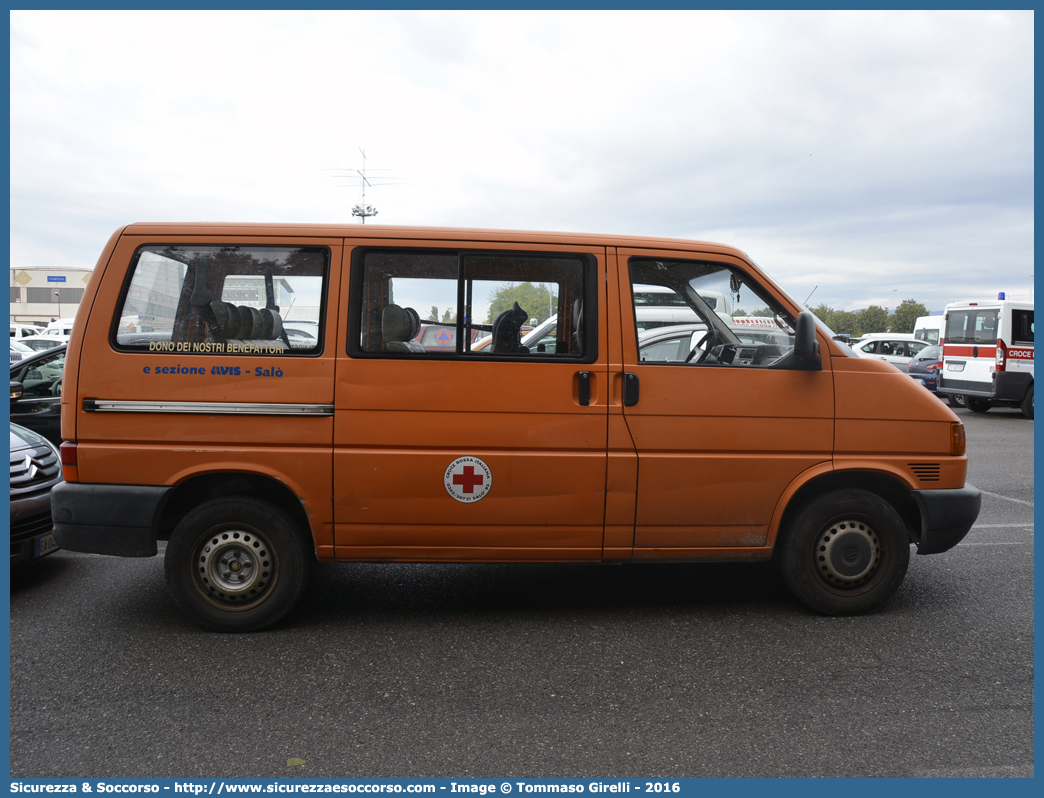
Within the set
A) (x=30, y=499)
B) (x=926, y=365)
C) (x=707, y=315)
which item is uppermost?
(x=926, y=365)

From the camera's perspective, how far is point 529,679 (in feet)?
11.2

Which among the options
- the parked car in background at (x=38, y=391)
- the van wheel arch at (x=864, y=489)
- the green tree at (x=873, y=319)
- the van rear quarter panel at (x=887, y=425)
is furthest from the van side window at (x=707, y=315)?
the green tree at (x=873, y=319)

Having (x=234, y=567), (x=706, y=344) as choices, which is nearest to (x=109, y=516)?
(x=234, y=567)

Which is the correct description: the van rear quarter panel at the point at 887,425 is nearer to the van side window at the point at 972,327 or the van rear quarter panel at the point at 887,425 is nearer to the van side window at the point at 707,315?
the van side window at the point at 707,315

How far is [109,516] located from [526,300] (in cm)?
244

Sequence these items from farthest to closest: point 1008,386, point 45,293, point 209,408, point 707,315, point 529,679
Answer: point 45,293 < point 1008,386 < point 707,315 < point 209,408 < point 529,679

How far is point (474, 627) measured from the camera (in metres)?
4.04

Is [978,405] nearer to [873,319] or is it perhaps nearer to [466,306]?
[466,306]

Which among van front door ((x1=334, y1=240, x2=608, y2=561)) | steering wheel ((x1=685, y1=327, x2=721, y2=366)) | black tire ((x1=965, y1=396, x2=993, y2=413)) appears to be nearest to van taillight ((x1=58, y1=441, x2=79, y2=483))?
van front door ((x1=334, y1=240, x2=608, y2=561))

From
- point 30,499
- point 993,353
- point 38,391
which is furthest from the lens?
point 993,353

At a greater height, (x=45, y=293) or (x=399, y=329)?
(x=45, y=293)

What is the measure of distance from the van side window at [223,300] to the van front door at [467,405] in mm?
245

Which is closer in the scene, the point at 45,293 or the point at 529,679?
the point at 529,679

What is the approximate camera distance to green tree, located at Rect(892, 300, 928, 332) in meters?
106
